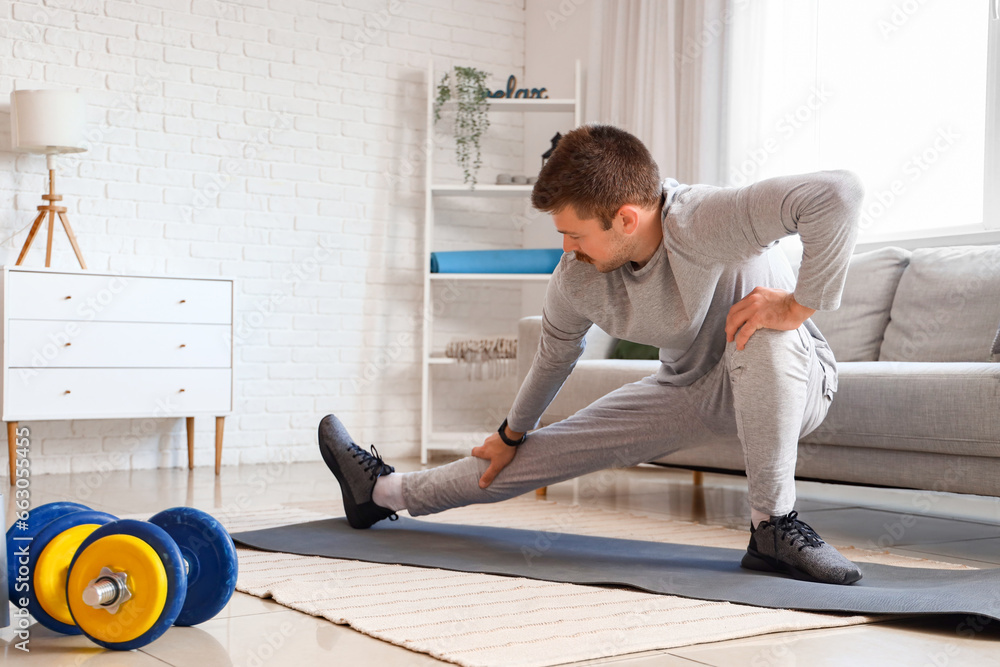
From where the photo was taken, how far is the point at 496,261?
455 centimetres

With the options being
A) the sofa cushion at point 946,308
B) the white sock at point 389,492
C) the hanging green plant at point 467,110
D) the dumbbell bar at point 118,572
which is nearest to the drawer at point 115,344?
the hanging green plant at point 467,110

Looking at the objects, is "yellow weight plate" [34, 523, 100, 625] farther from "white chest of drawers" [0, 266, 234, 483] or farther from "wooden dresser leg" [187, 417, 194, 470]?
"wooden dresser leg" [187, 417, 194, 470]

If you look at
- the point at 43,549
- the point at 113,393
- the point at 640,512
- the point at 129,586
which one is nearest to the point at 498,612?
the point at 129,586

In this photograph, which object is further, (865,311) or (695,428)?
(865,311)

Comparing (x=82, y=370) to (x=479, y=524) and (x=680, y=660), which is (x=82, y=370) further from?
(x=680, y=660)

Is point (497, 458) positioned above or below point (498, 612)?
above

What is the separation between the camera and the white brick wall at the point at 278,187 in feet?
13.0

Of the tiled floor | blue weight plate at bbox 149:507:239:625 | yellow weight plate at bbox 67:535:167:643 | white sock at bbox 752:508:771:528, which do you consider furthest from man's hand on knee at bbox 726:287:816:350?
yellow weight plate at bbox 67:535:167:643

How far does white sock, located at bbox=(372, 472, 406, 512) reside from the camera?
222cm

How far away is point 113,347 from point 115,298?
0.59ft

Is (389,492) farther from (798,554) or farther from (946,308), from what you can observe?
(946,308)

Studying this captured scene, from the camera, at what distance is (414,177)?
4.82m

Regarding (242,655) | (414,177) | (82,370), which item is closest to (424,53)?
(414,177)

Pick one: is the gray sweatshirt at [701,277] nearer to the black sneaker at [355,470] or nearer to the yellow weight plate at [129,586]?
the black sneaker at [355,470]
